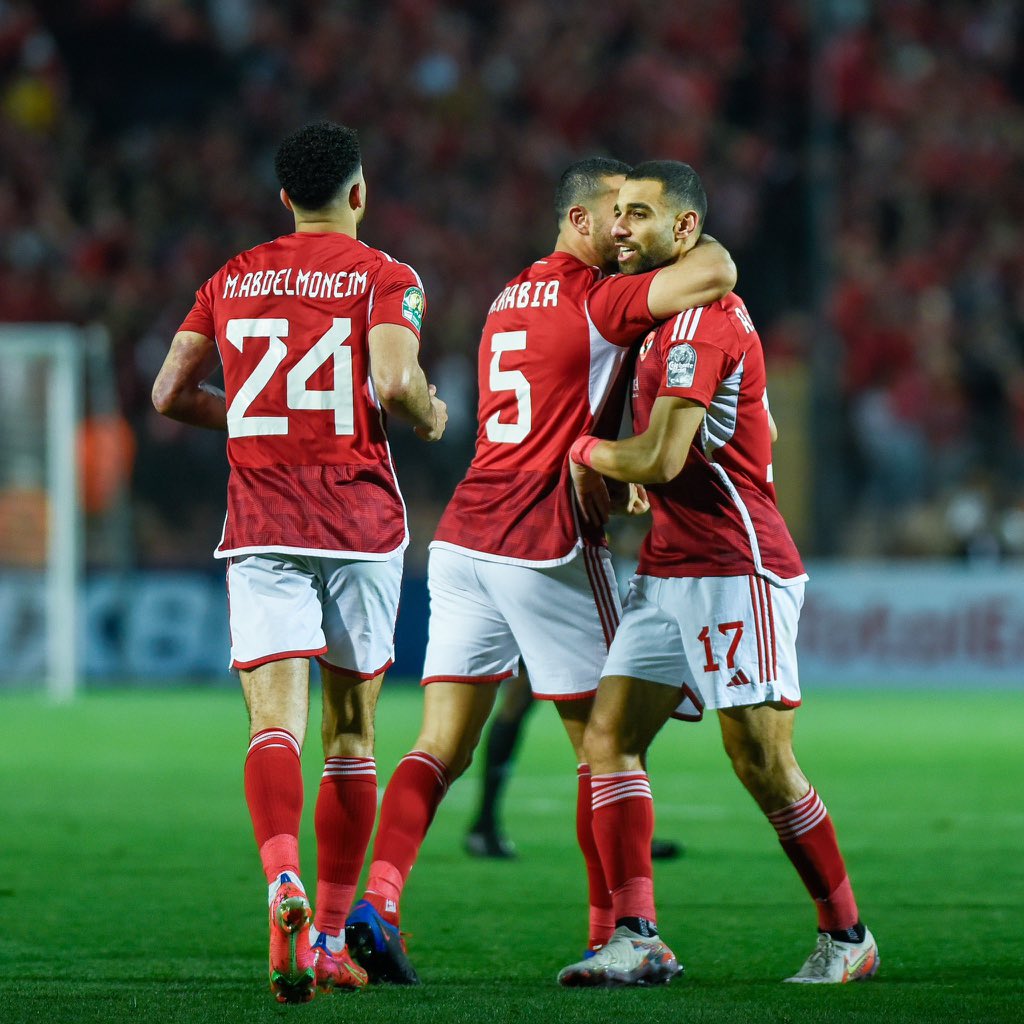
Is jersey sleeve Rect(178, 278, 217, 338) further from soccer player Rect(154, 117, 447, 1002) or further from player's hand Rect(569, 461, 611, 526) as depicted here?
player's hand Rect(569, 461, 611, 526)

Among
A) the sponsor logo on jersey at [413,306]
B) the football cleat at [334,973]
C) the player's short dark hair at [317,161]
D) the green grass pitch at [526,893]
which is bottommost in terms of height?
the green grass pitch at [526,893]

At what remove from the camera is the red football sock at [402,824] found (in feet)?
16.4

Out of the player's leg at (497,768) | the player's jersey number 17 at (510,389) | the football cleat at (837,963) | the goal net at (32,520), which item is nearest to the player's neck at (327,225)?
the player's jersey number 17 at (510,389)

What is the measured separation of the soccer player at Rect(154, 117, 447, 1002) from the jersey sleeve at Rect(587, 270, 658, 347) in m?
0.51

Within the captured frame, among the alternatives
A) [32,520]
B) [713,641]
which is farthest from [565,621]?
[32,520]

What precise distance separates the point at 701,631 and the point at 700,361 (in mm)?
708

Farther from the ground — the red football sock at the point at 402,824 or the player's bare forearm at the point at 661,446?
the player's bare forearm at the point at 661,446

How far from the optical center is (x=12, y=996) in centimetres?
473

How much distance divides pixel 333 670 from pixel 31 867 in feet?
8.93

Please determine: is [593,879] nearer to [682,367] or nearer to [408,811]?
[408,811]

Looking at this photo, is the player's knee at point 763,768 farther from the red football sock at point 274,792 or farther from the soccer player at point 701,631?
the red football sock at point 274,792

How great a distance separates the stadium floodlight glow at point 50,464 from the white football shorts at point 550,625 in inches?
424

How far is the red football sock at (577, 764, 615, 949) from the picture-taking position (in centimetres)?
517

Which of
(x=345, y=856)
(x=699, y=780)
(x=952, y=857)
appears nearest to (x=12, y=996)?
(x=345, y=856)
